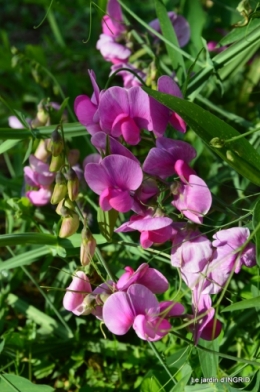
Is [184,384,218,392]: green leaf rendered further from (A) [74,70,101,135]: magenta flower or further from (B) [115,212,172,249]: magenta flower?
(A) [74,70,101,135]: magenta flower

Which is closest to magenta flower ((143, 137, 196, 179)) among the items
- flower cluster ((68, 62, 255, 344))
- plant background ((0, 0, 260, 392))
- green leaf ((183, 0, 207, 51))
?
flower cluster ((68, 62, 255, 344))

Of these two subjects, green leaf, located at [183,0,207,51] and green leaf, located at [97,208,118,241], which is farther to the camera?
green leaf, located at [183,0,207,51]

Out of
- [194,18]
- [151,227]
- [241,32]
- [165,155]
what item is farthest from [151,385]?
[194,18]

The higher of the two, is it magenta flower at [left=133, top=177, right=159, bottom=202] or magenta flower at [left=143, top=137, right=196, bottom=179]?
magenta flower at [left=143, top=137, right=196, bottom=179]

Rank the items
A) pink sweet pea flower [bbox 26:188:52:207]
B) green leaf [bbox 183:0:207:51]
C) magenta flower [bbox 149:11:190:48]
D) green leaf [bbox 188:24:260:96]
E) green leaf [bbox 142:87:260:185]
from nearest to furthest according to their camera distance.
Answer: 1. green leaf [bbox 142:87:260:185]
2. green leaf [bbox 188:24:260:96]
3. pink sweet pea flower [bbox 26:188:52:207]
4. magenta flower [bbox 149:11:190:48]
5. green leaf [bbox 183:0:207:51]

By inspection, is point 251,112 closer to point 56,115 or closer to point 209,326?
point 56,115
